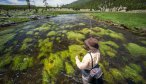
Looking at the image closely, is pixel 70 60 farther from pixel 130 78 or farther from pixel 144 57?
pixel 144 57

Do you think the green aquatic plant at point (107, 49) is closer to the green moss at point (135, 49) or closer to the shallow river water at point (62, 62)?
the shallow river water at point (62, 62)

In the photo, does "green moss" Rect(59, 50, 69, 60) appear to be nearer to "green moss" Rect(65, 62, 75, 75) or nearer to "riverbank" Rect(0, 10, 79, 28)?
"green moss" Rect(65, 62, 75, 75)

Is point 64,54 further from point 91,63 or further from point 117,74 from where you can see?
point 91,63

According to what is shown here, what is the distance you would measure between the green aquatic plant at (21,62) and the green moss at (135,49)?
315 inches

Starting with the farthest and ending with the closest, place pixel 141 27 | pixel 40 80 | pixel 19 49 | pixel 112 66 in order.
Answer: pixel 141 27 → pixel 19 49 → pixel 112 66 → pixel 40 80

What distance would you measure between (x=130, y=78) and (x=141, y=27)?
1392cm

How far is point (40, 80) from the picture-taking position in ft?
33.1

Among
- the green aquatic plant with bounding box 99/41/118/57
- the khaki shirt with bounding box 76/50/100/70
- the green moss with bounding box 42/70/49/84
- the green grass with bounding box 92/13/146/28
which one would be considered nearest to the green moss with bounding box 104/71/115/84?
the green aquatic plant with bounding box 99/41/118/57

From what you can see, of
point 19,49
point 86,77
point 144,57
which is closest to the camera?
Answer: point 86,77

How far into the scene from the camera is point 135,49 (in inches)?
598

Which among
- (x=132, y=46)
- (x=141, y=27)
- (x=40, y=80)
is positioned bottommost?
(x=40, y=80)

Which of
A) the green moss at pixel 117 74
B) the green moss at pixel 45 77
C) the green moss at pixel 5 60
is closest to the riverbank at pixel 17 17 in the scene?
the green moss at pixel 5 60

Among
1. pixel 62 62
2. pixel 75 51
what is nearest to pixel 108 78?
pixel 62 62

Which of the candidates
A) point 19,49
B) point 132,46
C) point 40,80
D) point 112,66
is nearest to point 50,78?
point 40,80
